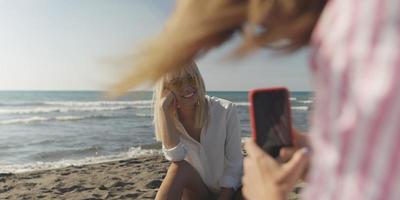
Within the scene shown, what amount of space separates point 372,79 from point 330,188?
0.16 m

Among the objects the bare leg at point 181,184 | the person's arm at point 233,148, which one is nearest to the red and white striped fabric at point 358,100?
the bare leg at point 181,184

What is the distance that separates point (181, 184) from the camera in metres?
4.57

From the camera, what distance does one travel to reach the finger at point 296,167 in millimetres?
950

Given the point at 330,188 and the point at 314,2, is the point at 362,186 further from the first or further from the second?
the point at 314,2

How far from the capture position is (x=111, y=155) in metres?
12.9

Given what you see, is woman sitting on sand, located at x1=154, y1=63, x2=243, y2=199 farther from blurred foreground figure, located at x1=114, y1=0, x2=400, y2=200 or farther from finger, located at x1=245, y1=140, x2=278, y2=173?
blurred foreground figure, located at x1=114, y1=0, x2=400, y2=200

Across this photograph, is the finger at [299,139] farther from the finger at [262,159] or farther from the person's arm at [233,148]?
the person's arm at [233,148]

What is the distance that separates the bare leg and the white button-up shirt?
144mm

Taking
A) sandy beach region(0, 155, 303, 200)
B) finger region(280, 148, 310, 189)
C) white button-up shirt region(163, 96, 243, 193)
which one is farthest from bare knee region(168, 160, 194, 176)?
finger region(280, 148, 310, 189)

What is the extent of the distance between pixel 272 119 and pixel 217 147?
3807mm

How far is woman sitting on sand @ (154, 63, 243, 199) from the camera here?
4.59m

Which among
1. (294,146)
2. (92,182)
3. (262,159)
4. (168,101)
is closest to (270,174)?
(262,159)

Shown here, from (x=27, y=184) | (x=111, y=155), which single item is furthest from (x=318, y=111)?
(x=111, y=155)

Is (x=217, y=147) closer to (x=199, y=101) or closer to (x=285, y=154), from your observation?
(x=199, y=101)
